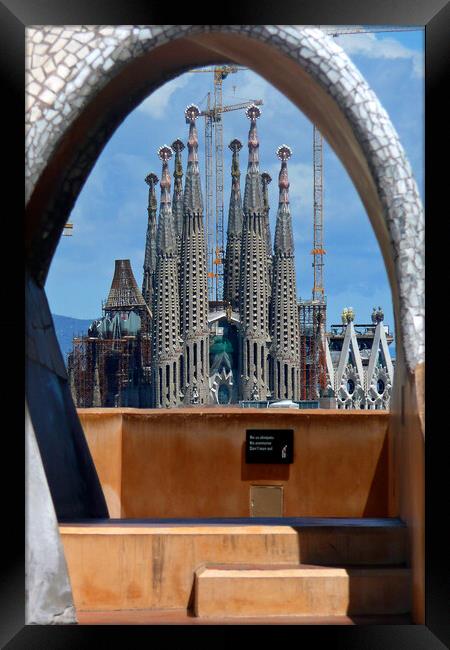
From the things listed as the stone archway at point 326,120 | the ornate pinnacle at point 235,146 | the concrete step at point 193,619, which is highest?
the ornate pinnacle at point 235,146

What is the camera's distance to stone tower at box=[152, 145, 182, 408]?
54594 mm

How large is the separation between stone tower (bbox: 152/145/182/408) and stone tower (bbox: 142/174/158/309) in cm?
444

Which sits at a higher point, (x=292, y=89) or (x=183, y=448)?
(x=292, y=89)

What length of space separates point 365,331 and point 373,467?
178ft

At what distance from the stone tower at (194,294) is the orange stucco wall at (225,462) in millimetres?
46062

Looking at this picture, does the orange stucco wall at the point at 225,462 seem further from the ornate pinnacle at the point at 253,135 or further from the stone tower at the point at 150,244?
the stone tower at the point at 150,244

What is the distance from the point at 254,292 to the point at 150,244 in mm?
9300

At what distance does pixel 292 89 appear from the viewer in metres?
7.29

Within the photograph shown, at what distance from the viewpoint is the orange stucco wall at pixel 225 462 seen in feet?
29.1

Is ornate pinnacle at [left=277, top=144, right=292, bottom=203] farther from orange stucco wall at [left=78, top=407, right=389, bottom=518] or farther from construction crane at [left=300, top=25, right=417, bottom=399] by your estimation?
orange stucco wall at [left=78, top=407, right=389, bottom=518]

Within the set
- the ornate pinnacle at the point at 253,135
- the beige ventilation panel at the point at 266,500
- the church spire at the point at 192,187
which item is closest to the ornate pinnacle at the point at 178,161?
the church spire at the point at 192,187

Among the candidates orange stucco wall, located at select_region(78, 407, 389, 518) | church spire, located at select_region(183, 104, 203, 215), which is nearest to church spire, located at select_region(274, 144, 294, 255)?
church spire, located at select_region(183, 104, 203, 215)
